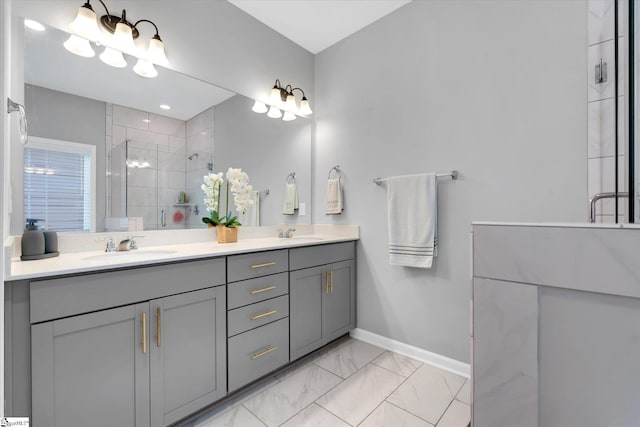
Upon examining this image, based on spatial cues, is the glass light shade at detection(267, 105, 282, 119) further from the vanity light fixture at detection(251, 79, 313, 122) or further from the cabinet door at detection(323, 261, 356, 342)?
the cabinet door at detection(323, 261, 356, 342)

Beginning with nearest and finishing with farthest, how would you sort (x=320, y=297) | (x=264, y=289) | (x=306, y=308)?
(x=264, y=289) → (x=306, y=308) → (x=320, y=297)

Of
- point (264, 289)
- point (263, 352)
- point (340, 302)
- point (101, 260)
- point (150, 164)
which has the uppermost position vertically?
point (150, 164)

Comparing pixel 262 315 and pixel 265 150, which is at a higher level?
pixel 265 150

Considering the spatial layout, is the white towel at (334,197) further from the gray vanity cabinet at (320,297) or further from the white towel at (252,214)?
the white towel at (252,214)

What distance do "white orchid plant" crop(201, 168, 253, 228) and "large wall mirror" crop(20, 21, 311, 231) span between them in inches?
2.3

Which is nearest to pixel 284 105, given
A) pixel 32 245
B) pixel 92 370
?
pixel 32 245

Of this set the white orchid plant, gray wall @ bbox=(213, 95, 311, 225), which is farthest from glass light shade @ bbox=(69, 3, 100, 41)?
the white orchid plant

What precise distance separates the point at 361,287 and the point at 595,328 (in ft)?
5.25

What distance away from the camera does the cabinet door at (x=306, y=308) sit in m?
1.80

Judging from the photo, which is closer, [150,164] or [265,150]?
[150,164]

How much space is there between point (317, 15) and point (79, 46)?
1.58m

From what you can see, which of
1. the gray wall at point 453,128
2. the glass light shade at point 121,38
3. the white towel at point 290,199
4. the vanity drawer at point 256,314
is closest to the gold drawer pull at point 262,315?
the vanity drawer at point 256,314

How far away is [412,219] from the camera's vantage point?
6.31 ft

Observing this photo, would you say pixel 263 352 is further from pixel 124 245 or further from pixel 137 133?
Answer: pixel 137 133
